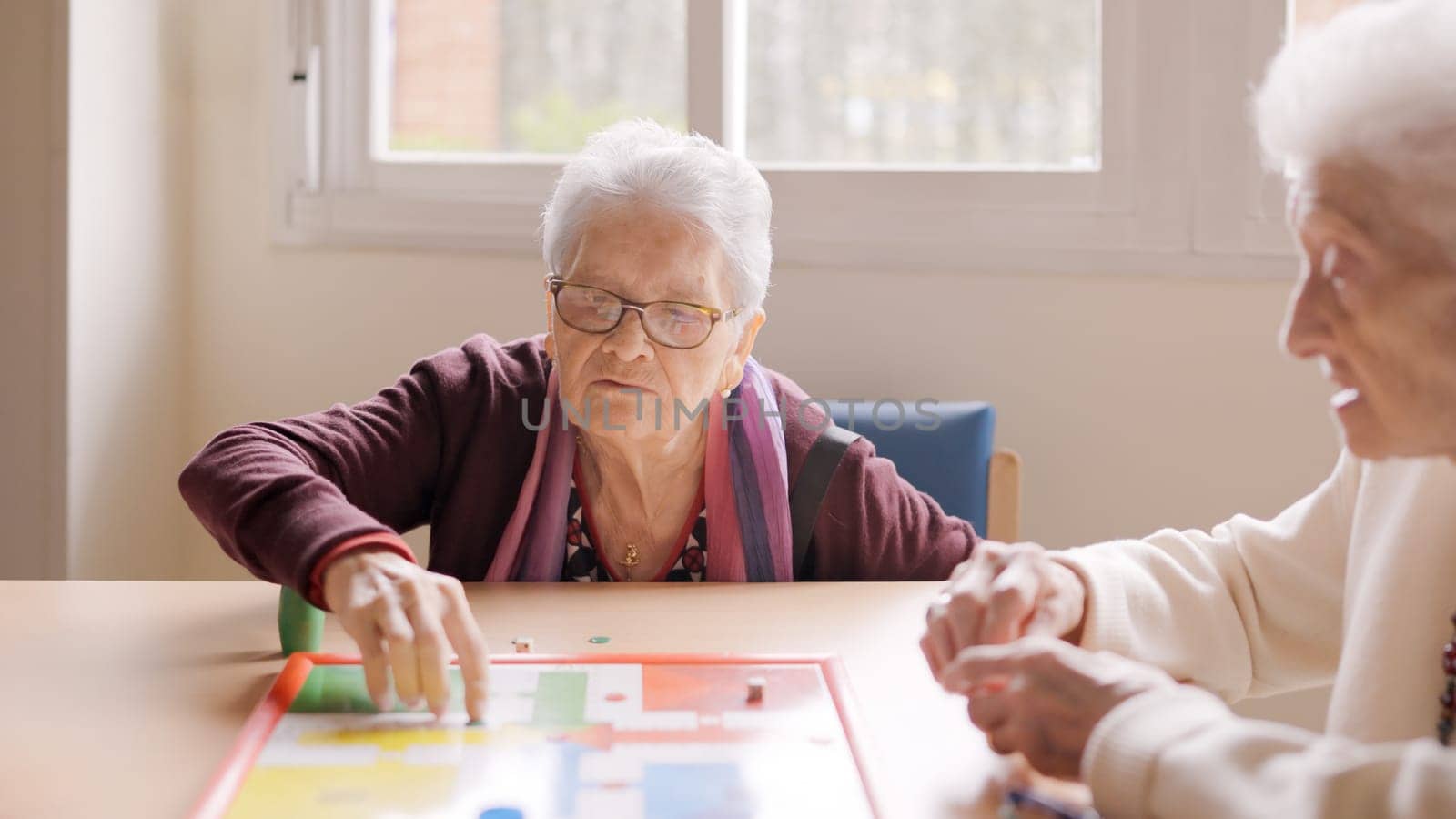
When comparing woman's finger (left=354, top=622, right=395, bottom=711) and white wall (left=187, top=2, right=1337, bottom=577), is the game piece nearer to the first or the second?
woman's finger (left=354, top=622, right=395, bottom=711)

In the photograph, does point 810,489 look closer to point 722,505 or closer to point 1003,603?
point 722,505

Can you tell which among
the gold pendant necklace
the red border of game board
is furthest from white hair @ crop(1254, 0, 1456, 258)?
the gold pendant necklace

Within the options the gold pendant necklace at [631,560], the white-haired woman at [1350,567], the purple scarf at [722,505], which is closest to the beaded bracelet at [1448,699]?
the white-haired woman at [1350,567]

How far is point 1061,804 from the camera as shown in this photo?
2.98 feet

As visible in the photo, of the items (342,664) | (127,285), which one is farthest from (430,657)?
(127,285)

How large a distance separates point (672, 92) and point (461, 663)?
176 cm

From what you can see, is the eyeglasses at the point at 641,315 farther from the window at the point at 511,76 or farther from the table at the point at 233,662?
the window at the point at 511,76

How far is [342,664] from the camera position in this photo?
47.8 inches

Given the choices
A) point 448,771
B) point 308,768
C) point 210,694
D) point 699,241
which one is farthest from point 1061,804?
point 699,241

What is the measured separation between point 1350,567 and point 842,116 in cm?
168

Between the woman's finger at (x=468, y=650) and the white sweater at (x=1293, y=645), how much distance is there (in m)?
0.49

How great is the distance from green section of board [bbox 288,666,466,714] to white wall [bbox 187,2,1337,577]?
1455 mm

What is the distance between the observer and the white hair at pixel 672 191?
1.65m

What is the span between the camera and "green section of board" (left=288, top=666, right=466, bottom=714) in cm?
110
